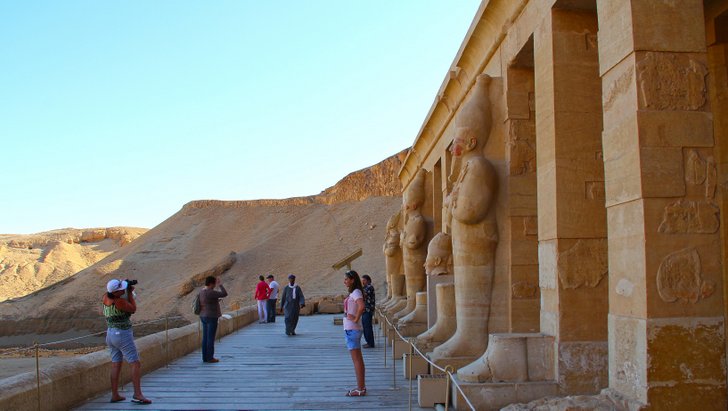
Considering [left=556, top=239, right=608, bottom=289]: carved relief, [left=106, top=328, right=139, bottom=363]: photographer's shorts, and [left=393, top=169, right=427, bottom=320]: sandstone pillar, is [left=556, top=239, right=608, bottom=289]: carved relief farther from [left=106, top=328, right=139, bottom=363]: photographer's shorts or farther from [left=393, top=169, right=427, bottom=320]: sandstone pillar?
[left=393, top=169, right=427, bottom=320]: sandstone pillar

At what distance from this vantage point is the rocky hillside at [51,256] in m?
55.0

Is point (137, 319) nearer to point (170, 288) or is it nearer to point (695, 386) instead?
point (170, 288)

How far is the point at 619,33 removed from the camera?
3.91 m

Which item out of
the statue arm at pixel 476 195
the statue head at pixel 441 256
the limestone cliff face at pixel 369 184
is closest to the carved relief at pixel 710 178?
the statue arm at pixel 476 195

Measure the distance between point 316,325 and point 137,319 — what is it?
18.7 meters

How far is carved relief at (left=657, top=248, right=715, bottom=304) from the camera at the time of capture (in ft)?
11.8

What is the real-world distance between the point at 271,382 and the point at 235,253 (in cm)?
3577

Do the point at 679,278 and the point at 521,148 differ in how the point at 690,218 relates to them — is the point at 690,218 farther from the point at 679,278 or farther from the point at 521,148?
the point at 521,148

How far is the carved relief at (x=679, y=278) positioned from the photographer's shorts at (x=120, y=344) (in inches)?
192

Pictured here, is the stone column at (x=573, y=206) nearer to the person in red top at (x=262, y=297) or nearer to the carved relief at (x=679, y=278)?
the carved relief at (x=679, y=278)

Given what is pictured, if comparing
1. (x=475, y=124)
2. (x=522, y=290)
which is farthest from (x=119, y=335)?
(x=475, y=124)

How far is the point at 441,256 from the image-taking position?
8055mm

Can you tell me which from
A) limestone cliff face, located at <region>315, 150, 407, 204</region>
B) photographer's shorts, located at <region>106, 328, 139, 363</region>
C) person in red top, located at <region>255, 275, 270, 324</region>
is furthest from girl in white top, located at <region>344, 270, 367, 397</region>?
limestone cliff face, located at <region>315, 150, 407, 204</region>

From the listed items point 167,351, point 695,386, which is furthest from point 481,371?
point 167,351
